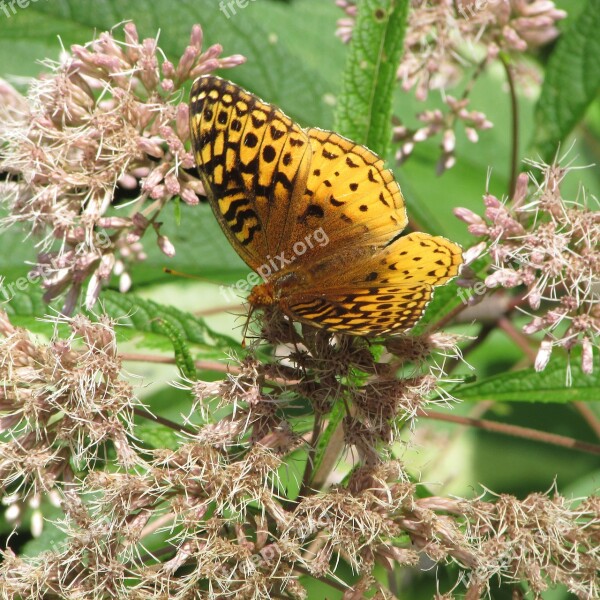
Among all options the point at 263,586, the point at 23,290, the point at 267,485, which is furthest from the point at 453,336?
the point at 23,290

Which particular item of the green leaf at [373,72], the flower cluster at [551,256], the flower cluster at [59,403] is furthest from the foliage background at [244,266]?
the green leaf at [373,72]

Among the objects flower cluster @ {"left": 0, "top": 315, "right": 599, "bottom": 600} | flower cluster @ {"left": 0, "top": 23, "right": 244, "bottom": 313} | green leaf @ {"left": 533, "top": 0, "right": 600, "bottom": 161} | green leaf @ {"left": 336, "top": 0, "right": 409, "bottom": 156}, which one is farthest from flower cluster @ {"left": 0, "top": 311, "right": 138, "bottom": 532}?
green leaf @ {"left": 533, "top": 0, "right": 600, "bottom": 161}

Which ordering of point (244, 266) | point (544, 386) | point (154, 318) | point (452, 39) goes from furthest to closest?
1. point (244, 266)
2. point (452, 39)
3. point (154, 318)
4. point (544, 386)

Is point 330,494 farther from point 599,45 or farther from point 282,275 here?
point 599,45

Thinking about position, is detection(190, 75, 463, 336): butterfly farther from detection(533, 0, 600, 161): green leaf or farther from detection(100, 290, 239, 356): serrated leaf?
detection(533, 0, 600, 161): green leaf

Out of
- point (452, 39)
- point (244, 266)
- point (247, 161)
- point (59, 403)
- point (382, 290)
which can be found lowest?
point (244, 266)

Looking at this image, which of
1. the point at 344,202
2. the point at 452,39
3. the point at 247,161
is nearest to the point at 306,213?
the point at 344,202

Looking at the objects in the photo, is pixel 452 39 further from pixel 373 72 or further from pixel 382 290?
pixel 382 290
